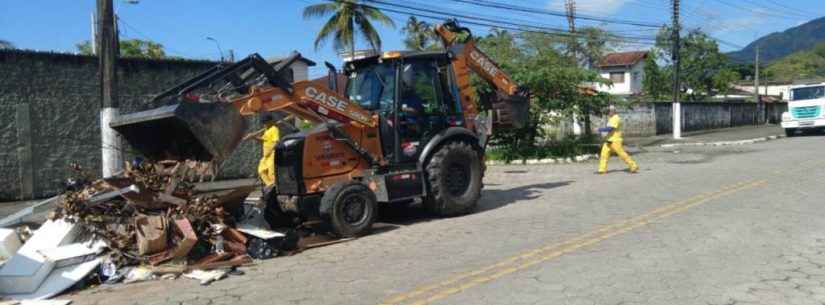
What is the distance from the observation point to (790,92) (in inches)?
1289

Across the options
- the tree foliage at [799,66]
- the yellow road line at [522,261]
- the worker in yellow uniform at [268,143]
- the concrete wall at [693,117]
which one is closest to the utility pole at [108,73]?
the worker in yellow uniform at [268,143]

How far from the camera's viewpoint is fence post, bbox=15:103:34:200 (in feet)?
46.0

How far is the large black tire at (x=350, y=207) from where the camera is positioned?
8.62 meters

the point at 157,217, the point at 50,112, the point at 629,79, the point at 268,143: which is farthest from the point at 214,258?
the point at 629,79

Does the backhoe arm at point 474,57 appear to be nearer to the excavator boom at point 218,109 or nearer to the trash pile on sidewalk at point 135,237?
the excavator boom at point 218,109

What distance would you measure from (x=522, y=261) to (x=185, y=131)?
413 cm

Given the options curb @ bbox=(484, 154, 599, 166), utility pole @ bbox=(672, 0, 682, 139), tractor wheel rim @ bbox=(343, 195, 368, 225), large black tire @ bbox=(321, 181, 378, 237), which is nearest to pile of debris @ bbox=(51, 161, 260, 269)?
large black tire @ bbox=(321, 181, 378, 237)

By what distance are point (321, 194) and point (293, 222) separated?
90 centimetres

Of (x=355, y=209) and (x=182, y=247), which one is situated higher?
(x=355, y=209)

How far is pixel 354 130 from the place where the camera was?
9.47 metres

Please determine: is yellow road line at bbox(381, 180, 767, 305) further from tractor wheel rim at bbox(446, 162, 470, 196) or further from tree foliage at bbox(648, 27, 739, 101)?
tree foliage at bbox(648, 27, 739, 101)

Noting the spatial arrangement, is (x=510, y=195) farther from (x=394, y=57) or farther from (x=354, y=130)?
(x=354, y=130)

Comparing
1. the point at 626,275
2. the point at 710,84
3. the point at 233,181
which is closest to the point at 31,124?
the point at 233,181

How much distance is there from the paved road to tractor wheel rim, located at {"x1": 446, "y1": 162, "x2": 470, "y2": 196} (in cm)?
43
